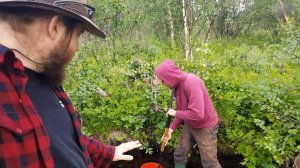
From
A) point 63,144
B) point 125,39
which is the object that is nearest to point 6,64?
point 63,144

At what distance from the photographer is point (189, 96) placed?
3984 millimetres

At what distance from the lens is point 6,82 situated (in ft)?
3.67

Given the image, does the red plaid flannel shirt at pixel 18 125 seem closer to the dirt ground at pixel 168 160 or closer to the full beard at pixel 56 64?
the full beard at pixel 56 64

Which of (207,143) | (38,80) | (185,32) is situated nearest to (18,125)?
(38,80)

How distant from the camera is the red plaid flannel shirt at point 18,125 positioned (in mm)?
1057

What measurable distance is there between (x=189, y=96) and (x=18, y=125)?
304 cm

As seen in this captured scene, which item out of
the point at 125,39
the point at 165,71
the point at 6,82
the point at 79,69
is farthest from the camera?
the point at 125,39

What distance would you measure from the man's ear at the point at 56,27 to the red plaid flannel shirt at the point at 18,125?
0.17m

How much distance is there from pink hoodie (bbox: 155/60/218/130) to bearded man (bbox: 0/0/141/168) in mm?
2542

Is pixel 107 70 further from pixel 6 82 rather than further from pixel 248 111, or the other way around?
pixel 6 82

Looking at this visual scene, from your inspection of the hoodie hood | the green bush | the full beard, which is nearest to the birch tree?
the green bush

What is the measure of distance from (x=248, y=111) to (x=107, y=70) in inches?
121

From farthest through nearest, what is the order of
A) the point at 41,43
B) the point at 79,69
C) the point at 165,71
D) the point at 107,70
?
the point at 107,70
the point at 79,69
the point at 165,71
the point at 41,43

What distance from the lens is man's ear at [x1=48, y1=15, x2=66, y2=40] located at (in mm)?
1250
